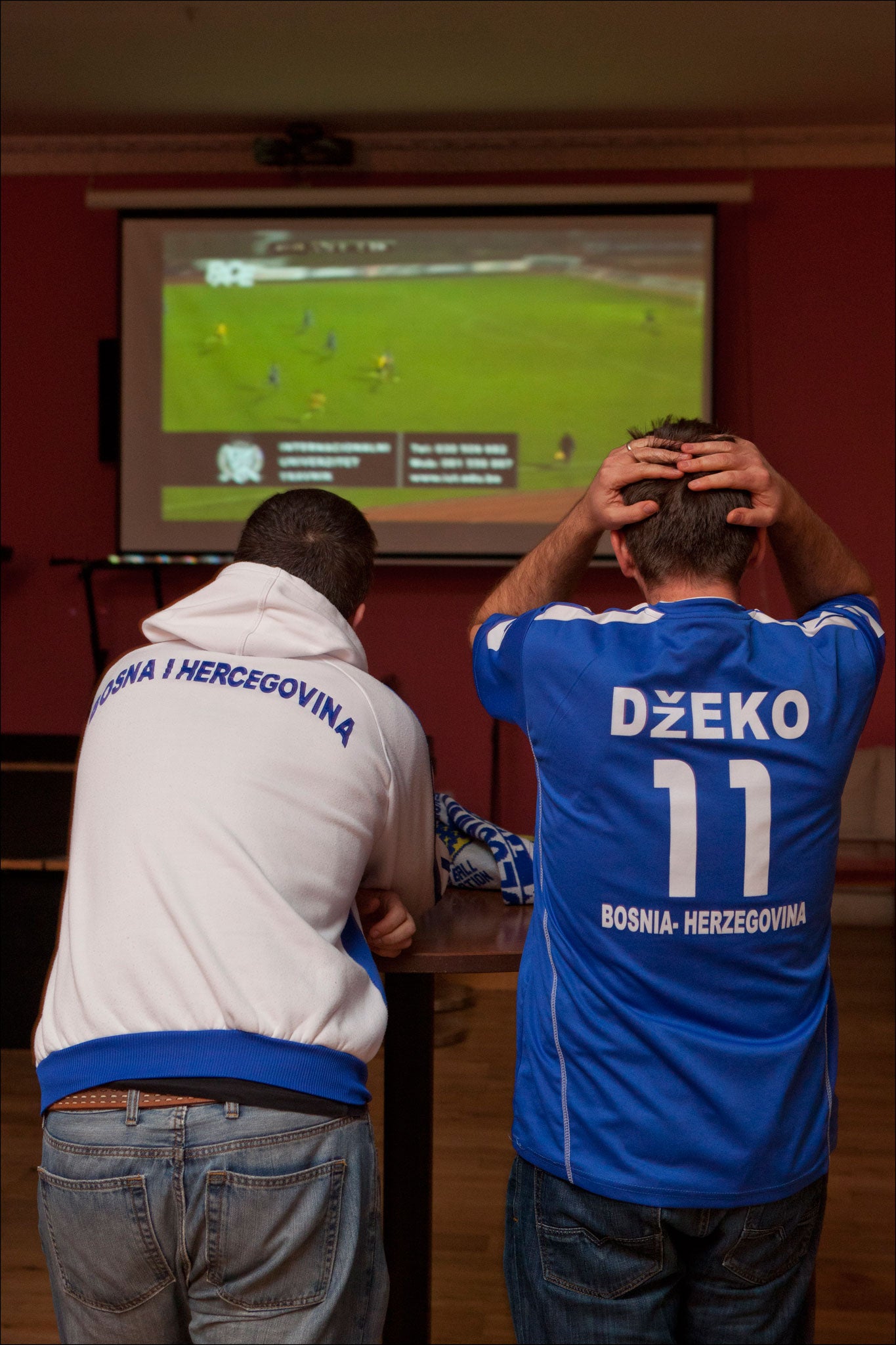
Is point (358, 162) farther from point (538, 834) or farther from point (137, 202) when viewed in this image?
point (538, 834)

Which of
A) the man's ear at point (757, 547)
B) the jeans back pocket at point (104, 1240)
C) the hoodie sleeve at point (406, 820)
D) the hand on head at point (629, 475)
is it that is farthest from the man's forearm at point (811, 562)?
the jeans back pocket at point (104, 1240)

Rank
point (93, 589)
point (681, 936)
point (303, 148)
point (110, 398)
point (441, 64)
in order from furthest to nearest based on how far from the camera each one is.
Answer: point (93, 589) → point (110, 398) → point (303, 148) → point (441, 64) → point (681, 936)

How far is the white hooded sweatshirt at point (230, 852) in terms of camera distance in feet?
3.28

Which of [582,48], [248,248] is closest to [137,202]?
[248,248]

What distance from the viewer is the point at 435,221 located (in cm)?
479

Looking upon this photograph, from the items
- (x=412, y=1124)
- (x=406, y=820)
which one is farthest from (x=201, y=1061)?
(x=412, y=1124)

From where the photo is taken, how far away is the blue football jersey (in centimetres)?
96

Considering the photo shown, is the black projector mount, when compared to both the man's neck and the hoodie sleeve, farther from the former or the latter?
the man's neck

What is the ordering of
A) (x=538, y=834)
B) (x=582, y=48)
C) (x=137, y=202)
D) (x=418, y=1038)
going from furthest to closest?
1. (x=137, y=202)
2. (x=582, y=48)
3. (x=418, y=1038)
4. (x=538, y=834)

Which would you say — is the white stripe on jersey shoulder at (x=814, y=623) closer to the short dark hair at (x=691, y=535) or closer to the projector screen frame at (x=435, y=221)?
the short dark hair at (x=691, y=535)

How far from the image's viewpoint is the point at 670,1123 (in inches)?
37.6

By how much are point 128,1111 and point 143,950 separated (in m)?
0.13

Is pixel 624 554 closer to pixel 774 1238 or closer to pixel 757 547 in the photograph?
pixel 757 547

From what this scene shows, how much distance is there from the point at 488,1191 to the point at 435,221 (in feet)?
12.4
